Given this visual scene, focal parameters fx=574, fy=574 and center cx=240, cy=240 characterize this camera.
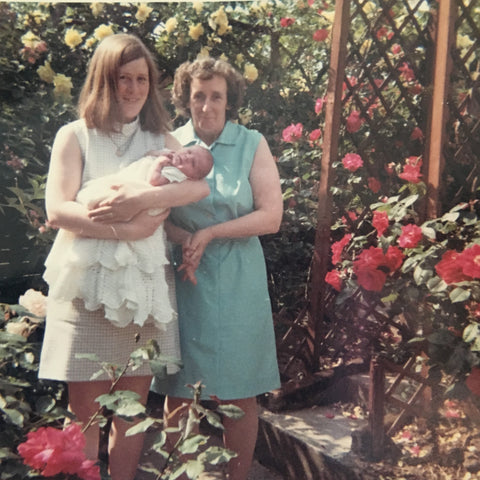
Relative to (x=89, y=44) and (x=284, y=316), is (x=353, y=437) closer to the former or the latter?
(x=284, y=316)

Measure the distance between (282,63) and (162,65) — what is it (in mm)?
503

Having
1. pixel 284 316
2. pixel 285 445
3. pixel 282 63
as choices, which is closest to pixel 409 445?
pixel 285 445

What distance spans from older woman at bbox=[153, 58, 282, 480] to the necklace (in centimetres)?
20

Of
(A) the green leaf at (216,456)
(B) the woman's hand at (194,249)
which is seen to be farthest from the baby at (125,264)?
(A) the green leaf at (216,456)

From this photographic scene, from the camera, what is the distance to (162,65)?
2.21 meters

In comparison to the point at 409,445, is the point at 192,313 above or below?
above

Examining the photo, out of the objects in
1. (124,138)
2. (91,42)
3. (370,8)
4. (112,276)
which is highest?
(370,8)

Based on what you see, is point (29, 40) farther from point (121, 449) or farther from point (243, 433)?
point (243, 433)

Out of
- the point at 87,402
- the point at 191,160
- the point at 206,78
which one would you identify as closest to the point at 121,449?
the point at 87,402

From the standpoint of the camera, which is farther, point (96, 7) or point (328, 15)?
point (328, 15)

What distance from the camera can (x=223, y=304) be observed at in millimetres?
1928

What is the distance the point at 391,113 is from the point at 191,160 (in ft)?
2.87

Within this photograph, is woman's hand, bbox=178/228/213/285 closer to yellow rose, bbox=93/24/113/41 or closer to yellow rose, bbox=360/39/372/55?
yellow rose, bbox=93/24/113/41

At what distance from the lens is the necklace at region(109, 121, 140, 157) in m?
1.75
